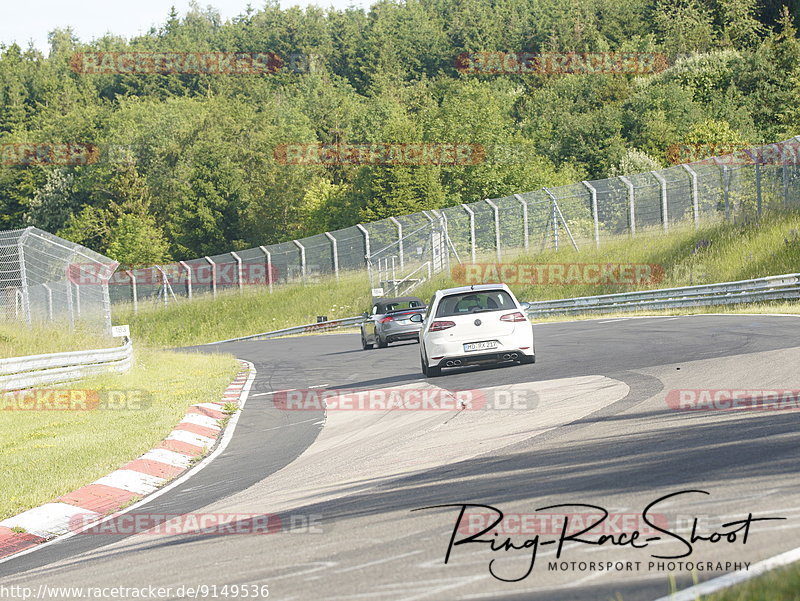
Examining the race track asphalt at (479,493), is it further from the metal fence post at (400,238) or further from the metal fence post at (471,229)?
the metal fence post at (400,238)

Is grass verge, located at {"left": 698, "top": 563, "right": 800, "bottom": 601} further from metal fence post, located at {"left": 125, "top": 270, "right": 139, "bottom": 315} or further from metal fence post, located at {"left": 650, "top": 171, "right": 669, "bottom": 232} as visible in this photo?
metal fence post, located at {"left": 125, "top": 270, "right": 139, "bottom": 315}

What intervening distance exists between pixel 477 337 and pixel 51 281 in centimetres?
1500

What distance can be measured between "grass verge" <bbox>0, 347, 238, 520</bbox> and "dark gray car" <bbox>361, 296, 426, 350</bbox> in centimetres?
800

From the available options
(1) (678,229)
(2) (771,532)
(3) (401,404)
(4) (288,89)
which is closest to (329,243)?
(1) (678,229)

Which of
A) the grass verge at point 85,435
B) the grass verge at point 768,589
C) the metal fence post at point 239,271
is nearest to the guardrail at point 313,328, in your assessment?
the metal fence post at point 239,271

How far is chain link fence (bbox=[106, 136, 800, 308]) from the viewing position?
34469 mm

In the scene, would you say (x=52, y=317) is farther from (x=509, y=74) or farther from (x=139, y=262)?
(x=509, y=74)

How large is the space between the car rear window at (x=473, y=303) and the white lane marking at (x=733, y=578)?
1257 cm

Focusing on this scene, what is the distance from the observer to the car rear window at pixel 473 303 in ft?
55.8

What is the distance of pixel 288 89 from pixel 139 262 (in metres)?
59.8

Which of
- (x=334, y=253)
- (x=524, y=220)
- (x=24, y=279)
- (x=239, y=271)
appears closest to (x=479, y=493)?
(x=24, y=279)

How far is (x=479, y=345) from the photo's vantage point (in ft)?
54.4

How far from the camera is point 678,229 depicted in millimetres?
37344

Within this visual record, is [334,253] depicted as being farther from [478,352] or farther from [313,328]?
[478,352]
